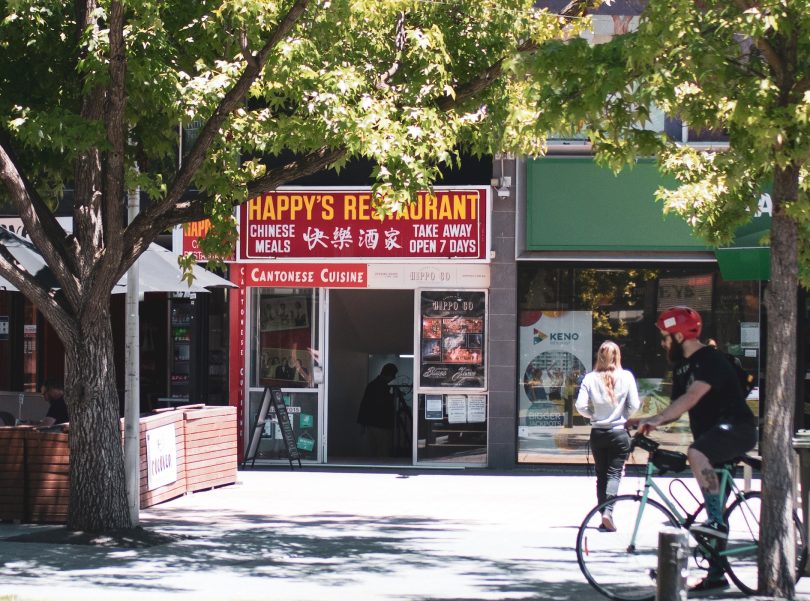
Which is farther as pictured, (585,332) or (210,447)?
(585,332)

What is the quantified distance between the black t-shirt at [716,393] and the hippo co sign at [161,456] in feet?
21.1

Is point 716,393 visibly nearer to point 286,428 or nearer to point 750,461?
point 750,461

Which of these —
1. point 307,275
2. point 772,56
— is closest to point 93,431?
point 772,56

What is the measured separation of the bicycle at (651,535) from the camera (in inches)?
291

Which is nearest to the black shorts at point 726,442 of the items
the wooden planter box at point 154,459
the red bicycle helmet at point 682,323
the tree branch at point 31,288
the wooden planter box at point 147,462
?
the red bicycle helmet at point 682,323

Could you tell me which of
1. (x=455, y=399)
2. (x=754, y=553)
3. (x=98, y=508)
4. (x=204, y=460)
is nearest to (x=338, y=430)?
(x=455, y=399)

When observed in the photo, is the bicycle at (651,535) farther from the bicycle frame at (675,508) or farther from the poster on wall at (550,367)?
the poster on wall at (550,367)

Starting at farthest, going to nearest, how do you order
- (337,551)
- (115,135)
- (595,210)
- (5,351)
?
(5,351) < (595,210) < (115,135) < (337,551)

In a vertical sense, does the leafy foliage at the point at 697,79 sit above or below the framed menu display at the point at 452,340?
above

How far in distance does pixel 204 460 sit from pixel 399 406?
212 inches

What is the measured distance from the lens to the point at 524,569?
8812 millimetres

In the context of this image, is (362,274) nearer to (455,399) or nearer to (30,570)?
(455,399)

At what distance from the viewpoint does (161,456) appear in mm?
12305

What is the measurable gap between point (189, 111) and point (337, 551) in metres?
4.02
